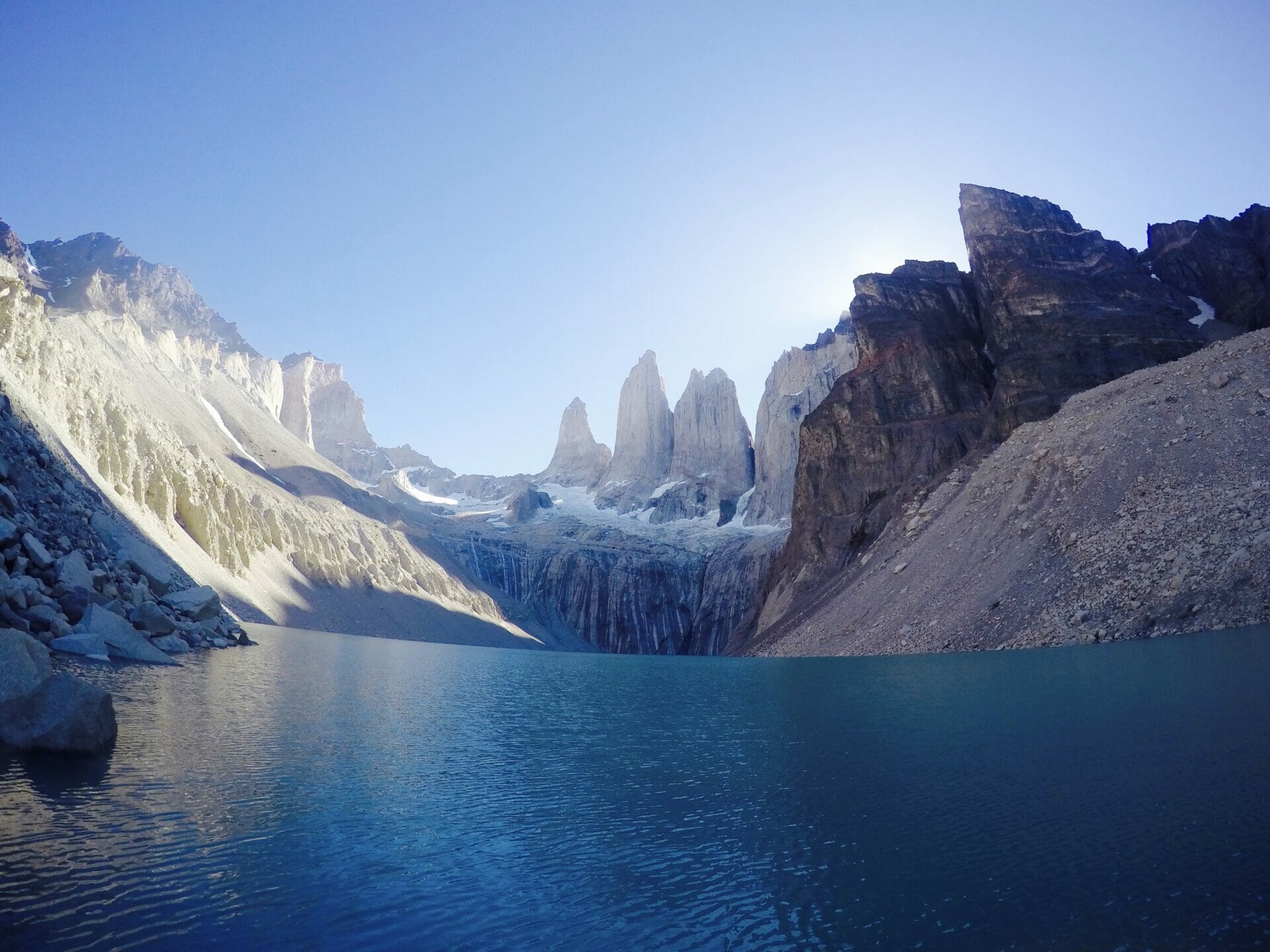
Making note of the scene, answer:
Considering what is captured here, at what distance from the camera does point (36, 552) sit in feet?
74.7

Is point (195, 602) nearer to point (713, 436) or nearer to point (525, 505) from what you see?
point (525, 505)

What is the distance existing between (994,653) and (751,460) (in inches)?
5633

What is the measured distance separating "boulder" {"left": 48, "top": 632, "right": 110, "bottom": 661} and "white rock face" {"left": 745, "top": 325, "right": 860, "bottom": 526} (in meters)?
127

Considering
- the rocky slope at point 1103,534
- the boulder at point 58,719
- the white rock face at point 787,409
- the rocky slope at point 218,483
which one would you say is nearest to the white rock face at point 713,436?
the white rock face at point 787,409

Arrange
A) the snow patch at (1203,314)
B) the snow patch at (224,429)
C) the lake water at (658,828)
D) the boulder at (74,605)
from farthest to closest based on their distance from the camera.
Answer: the snow patch at (224,429), the snow patch at (1203,314), the boulder at (74,605), the lake water at (658,828)

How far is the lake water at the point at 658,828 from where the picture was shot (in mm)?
7250

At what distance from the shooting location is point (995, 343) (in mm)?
84438

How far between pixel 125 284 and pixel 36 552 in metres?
174

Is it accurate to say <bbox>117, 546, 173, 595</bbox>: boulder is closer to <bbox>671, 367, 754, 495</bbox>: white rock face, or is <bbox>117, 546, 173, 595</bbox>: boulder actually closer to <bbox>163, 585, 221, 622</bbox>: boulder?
<bbox>163, 585, 221, 622</bbox>: boulder

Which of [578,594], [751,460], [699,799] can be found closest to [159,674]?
[699,799]

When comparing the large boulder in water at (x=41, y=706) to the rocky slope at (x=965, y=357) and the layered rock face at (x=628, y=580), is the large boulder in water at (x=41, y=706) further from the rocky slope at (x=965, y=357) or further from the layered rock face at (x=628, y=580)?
the layered rock face at (x=628, y=580)

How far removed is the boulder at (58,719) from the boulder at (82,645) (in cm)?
1163

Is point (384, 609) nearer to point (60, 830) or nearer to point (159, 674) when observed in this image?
point (159, 674)

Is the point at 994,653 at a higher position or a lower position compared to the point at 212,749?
lower
